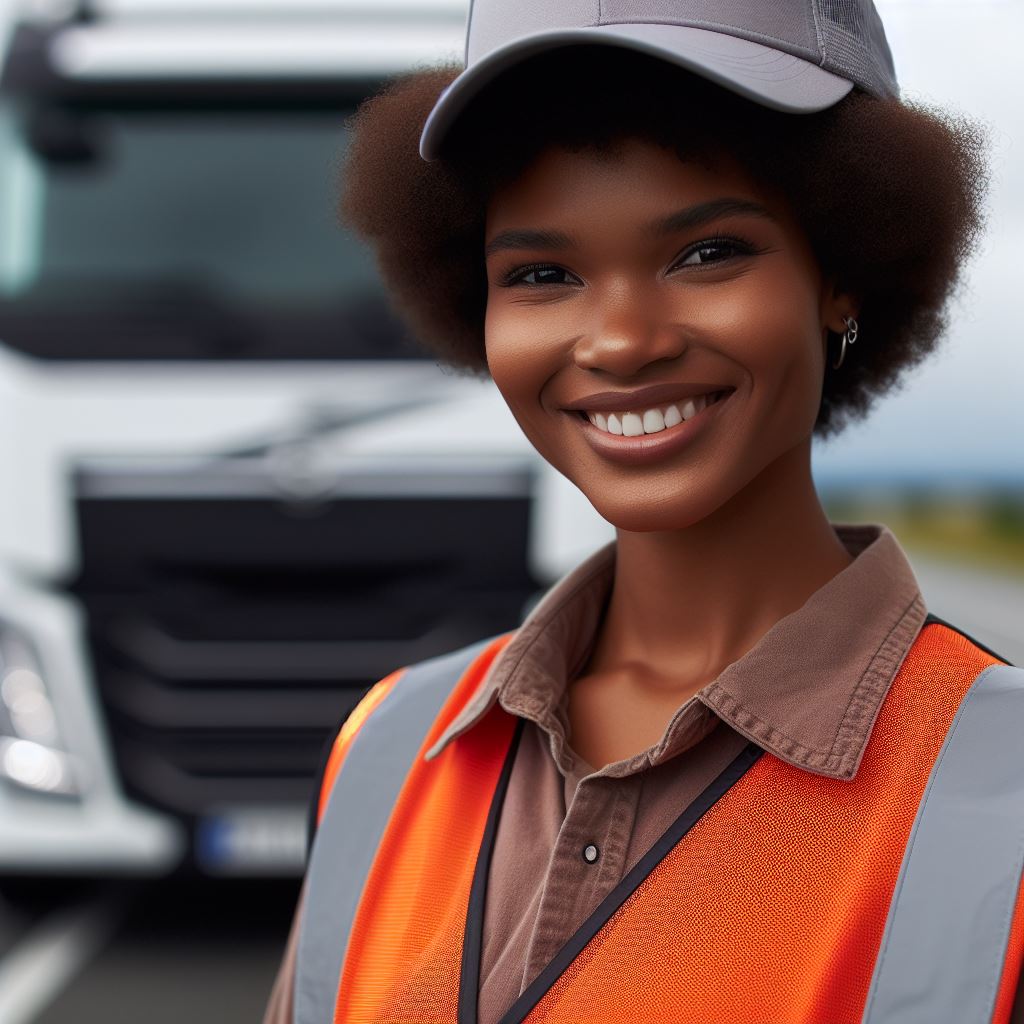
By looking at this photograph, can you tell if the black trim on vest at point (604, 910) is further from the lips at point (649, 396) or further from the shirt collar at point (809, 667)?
the lips at point (649, 396)

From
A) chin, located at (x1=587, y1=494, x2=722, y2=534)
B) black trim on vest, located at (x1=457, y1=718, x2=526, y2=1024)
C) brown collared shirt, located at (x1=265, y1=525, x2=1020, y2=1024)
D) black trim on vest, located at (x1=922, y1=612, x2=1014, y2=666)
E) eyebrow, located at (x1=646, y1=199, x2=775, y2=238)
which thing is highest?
eyebrow, located at (x1=646, y1=199, x2=775, y2=238)

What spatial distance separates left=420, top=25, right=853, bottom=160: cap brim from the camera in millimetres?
1160

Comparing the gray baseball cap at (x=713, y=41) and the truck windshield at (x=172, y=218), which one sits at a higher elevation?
the gray baseball cap at (x=713, y=41)

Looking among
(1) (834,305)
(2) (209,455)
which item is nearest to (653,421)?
(1) (834,305)

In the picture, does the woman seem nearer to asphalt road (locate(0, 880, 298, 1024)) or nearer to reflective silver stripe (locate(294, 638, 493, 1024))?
reflective silver stripe (locate(294, 638, 493, 1024))

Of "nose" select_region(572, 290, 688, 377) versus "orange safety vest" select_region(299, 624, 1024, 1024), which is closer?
"orange safety vest" select_region(299, 624, 1024, 1024)

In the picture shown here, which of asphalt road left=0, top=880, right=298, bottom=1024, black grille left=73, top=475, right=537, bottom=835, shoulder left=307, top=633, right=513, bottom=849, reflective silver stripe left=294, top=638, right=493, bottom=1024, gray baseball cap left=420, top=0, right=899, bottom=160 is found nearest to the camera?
gray baseball cap left=420, top=0, right=899, bottom=160

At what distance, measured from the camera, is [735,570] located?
142 cm

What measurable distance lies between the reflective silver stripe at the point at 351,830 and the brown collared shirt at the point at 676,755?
14 cm

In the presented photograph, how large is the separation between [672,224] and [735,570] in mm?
357

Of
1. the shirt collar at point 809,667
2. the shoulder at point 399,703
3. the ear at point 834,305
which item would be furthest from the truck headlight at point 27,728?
the ear at point 834,305

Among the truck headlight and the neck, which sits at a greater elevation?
the neck

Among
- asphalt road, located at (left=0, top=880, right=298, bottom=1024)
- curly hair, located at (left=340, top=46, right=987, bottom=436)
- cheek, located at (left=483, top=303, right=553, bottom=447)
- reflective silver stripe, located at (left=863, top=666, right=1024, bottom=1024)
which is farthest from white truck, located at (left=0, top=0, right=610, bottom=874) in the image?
reflective silver stripe, located at (left=863, top=666, right=1024, bottom=1024)

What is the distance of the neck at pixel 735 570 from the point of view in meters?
1.42
